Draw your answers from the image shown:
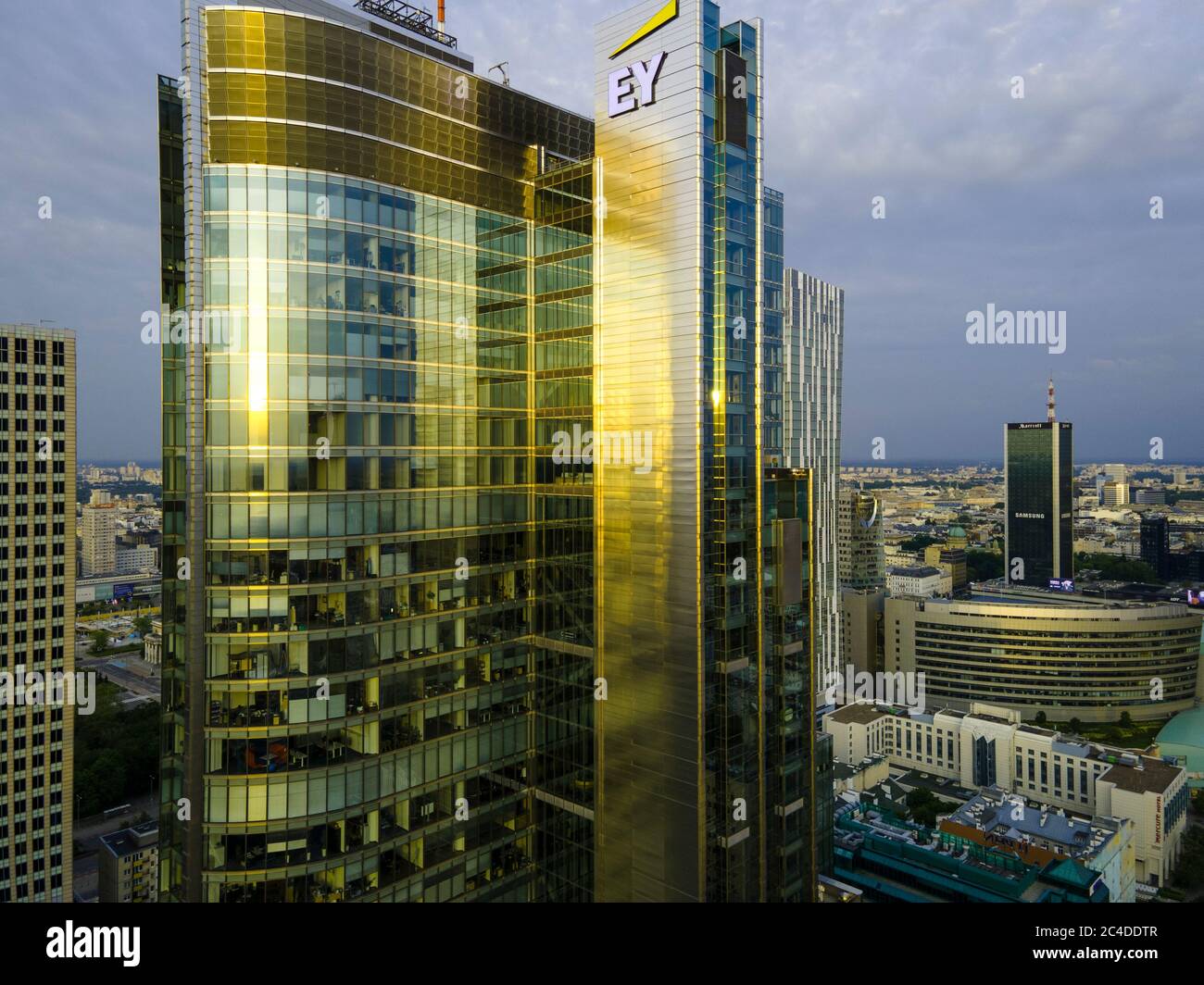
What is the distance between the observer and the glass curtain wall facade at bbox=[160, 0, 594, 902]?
1281 inches

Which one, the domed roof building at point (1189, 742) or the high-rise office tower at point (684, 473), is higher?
the high-rise office tower at point (684, 473)

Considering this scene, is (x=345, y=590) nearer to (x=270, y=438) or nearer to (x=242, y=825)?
(x=270, y=438)

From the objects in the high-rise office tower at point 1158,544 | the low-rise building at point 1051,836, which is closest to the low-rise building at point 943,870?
the low-rise building at point 1051,836

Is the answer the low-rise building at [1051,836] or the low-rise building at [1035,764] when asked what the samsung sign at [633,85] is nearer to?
the low-rise building at [1051,836]

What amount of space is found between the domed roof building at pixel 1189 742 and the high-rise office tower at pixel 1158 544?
6957 cm

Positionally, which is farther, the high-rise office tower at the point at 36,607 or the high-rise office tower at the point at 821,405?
the high-rise office tower at the point at 821,405

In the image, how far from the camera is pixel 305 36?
32906mm

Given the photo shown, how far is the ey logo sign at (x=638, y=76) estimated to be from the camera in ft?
110
